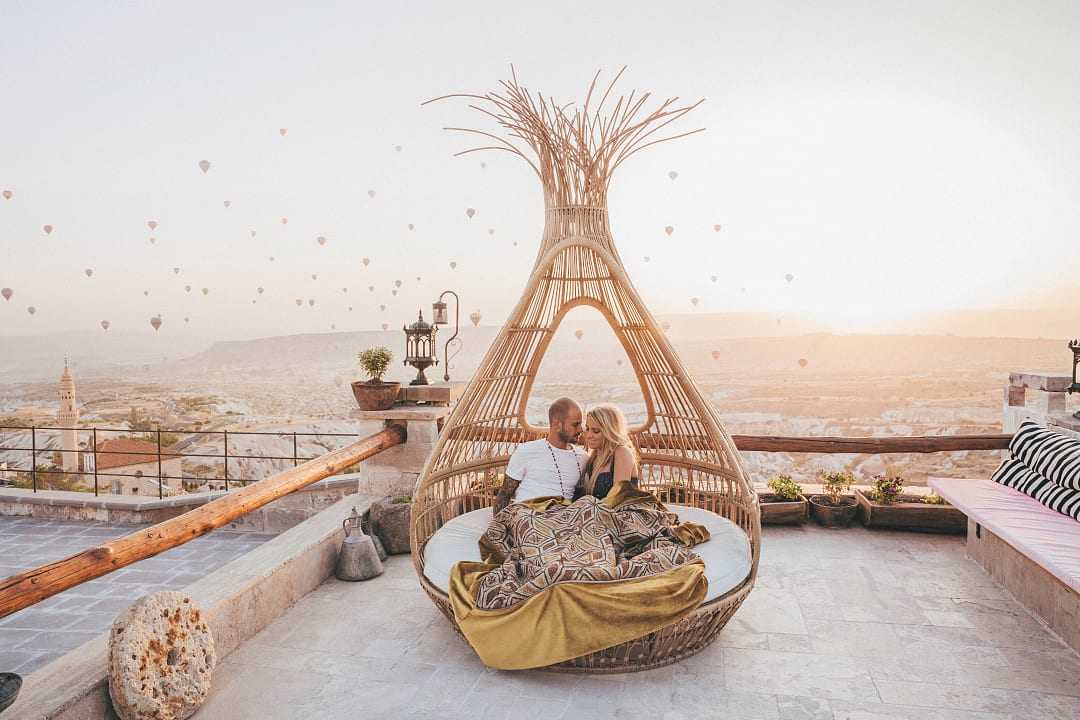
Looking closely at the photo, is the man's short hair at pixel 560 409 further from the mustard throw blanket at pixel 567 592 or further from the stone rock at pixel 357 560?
the stone rock at pixel 357 560

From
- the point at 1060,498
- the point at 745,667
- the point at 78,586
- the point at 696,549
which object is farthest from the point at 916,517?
the point at 78,586

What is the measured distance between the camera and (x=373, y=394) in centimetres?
437

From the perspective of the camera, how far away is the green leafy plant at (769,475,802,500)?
4.60 meters

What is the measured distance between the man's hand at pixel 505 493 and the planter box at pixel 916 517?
2559 mm

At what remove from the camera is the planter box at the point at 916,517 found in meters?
4.30

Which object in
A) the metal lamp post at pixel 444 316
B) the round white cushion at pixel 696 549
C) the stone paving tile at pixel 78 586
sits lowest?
the stone paving tile at pixel 78 586

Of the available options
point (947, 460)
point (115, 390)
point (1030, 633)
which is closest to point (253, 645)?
point (1030, 633)

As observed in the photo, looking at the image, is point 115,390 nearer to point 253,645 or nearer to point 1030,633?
point 253,645

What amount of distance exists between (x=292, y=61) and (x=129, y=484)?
12.8 m

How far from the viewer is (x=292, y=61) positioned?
22.6 ft

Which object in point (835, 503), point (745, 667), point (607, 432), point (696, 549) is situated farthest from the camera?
point (835, 503)

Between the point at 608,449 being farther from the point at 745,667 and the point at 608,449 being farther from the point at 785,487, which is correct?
the point at 785,487

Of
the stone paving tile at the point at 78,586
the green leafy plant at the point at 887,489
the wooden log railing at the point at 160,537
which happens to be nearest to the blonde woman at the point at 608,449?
the wooden log railing at the point at 160,537

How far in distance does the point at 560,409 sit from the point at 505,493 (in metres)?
0.49
